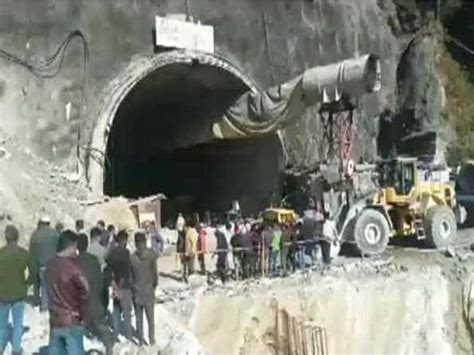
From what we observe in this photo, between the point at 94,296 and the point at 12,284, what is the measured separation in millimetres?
1299

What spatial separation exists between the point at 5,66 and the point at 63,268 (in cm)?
1353

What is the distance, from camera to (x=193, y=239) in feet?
62.1

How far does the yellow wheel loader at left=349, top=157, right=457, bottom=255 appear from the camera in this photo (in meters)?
21.9

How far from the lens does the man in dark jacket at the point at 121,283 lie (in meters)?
12.6

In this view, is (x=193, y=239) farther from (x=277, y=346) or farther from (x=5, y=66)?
(x=5, y=66)

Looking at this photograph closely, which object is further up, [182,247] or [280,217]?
[280,217]

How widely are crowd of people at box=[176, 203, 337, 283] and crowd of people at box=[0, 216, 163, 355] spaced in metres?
3.18

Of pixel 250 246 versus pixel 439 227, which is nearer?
pixel 250 246

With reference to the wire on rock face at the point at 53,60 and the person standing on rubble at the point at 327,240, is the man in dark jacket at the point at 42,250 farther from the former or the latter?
the wire on rock face at the point at 53,60

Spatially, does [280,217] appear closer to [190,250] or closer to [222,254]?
[222,254]

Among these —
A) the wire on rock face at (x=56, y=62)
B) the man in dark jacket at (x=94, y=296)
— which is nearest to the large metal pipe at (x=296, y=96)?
the wire on rock face at (x=56, y=62)

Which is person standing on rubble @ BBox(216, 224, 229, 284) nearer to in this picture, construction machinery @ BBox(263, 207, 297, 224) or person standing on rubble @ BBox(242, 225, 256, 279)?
person standing on rubble @ BBox(242, 225, 256, 279)

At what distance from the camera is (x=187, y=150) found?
29922 millimetres

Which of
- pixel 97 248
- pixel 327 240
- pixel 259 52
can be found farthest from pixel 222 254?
pixel 259 52
